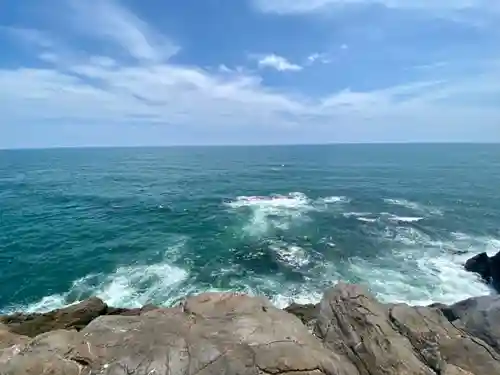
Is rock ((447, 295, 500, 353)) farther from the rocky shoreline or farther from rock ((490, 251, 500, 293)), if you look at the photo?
rock ((490, 251, 500, 293))

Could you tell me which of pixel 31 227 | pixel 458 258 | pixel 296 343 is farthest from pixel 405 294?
pixel 31 227

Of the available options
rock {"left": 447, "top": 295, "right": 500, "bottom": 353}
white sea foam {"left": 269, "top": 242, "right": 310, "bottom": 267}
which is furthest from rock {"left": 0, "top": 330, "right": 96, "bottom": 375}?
white sea foam {"left": 269, "top": 242, "right": 310, "bottom": 267}

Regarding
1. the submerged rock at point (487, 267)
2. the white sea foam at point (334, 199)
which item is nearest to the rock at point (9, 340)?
the submerged rock at point (487, 267)

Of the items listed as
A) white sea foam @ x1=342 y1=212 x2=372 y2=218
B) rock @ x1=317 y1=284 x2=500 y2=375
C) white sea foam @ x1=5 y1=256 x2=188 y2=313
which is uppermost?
rock @ x1=317 y1=284 x2=500 y2=375

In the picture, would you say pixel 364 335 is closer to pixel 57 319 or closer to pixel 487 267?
pixel 57 319

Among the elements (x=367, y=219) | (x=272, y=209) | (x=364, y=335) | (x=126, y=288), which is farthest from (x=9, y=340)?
(x=367, y=219)

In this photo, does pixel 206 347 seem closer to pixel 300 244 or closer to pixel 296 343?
pixel 296 343
